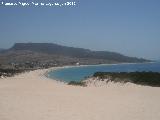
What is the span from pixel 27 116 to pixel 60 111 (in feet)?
5.82

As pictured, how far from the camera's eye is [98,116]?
12.9 metres

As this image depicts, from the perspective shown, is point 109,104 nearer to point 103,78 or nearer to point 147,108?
point 147,108

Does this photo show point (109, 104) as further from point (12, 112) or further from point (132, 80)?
point (132, 80)

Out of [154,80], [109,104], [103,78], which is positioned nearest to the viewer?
[109,104]

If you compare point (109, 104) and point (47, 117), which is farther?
point (109, 104)

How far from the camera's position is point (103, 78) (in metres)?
38.1

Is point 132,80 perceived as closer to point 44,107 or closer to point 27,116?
point 44,107

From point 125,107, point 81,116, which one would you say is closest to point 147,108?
point 125,107

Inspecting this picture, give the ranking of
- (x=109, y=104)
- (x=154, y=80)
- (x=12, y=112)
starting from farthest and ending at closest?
(x=154, y=80) < (x=109, y=104) < (x=12, y=112)

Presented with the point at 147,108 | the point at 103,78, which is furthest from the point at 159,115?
the point at 103,78

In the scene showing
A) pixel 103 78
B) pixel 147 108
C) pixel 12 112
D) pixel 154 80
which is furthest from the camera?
pixel 103 78

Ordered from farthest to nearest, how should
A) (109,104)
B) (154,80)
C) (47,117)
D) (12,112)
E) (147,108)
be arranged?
(154,80), (109,104), (147,108), (12,112), (47,117)

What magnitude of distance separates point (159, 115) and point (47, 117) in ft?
14.4

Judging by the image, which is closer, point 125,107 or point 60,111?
point 60,111
